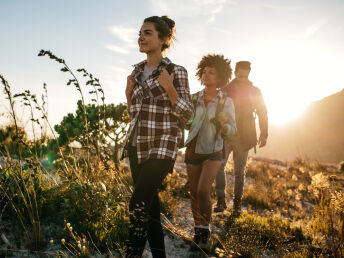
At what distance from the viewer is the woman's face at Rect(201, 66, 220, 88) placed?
131 inches

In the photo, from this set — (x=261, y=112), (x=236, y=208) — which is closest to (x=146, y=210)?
(x=236, y=208)

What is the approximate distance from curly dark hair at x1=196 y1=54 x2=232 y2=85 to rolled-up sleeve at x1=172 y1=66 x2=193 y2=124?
148 cm

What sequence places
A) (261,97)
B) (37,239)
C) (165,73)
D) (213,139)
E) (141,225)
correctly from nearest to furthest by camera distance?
(141,225)
(165,73)
(37,239)
(213,139)
(261,97)

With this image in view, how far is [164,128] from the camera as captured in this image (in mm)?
1932

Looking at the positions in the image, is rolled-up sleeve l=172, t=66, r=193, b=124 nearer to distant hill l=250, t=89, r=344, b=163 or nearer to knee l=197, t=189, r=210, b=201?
knee l=197, t=189, r=210, b=201

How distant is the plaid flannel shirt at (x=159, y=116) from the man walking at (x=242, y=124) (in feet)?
7.89

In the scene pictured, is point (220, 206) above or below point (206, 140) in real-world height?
below

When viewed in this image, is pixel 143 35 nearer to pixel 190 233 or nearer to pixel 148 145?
pixel 148 145

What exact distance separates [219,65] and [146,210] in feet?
7.99

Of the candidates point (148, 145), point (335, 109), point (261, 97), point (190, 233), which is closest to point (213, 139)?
point (148, 145)

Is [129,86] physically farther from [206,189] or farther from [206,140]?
[206,189]

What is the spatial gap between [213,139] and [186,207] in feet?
7.63

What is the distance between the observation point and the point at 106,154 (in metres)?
2.53

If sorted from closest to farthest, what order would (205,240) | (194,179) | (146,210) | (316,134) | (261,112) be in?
(146,210) < (205,240) < (194,179) < (261,112) < (316,134)
